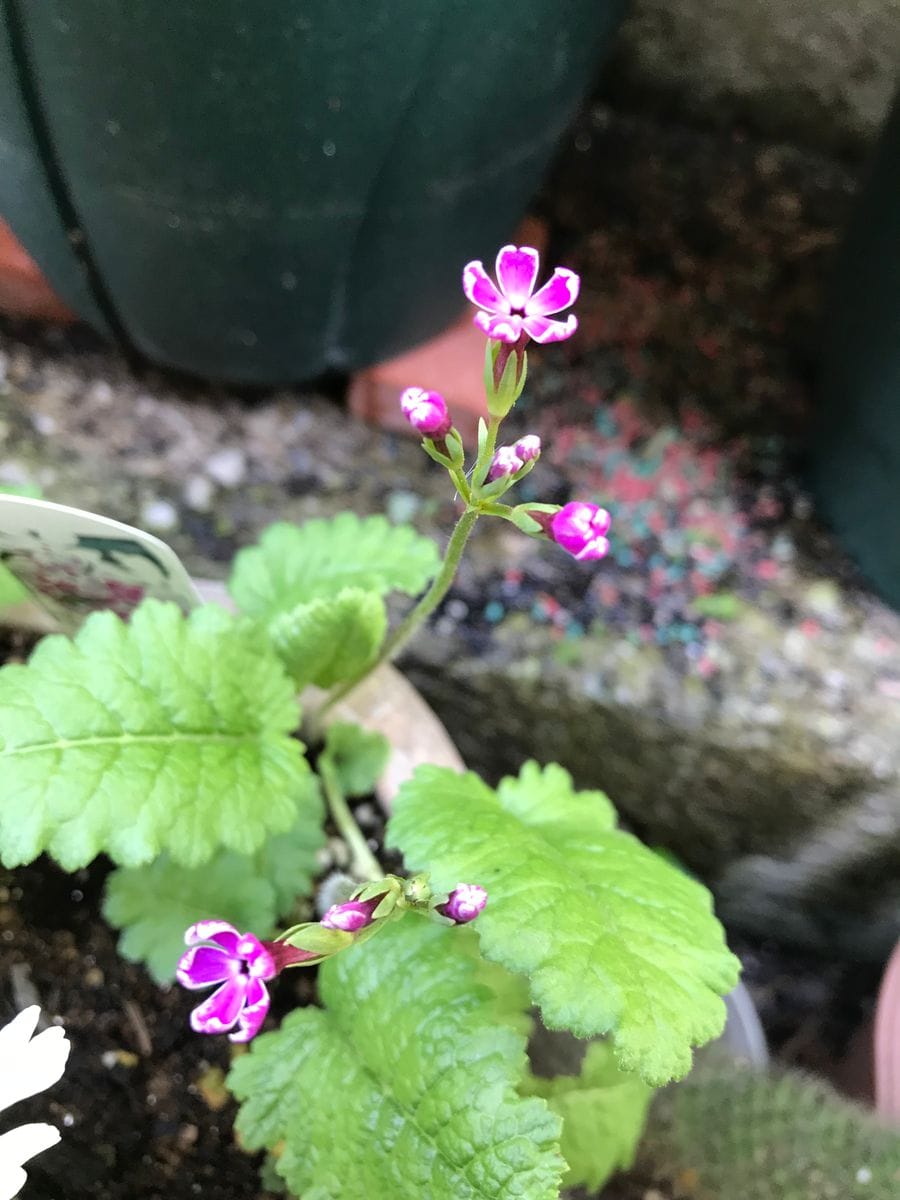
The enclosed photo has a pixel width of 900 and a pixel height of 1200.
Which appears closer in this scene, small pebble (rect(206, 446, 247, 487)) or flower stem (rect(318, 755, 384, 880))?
flower stem (rect(318, 755, 384, 880))

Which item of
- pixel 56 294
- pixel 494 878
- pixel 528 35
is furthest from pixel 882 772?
pixel 56 294

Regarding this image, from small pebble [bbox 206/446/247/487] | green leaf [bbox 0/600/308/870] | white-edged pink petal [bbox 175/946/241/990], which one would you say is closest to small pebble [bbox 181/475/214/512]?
small pebble [bbox 206/446/247/487]

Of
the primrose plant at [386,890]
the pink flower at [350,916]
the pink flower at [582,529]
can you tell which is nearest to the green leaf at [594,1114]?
the primrose plant at [386,890]

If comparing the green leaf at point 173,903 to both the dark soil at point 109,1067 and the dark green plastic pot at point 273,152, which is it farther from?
the dark green plastic pot at point 273,152

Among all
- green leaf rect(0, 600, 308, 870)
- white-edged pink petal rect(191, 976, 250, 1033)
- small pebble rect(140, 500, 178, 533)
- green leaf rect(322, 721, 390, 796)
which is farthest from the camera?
small pebble rect(140, 500, 178, 533)

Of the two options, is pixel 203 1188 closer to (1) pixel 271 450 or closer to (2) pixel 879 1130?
(2) pixel 879 1130

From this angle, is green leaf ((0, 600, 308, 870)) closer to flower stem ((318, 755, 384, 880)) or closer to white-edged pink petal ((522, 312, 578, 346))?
flower stem ((318, 755, 384, 880))

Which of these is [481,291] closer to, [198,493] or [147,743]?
[147,743]
